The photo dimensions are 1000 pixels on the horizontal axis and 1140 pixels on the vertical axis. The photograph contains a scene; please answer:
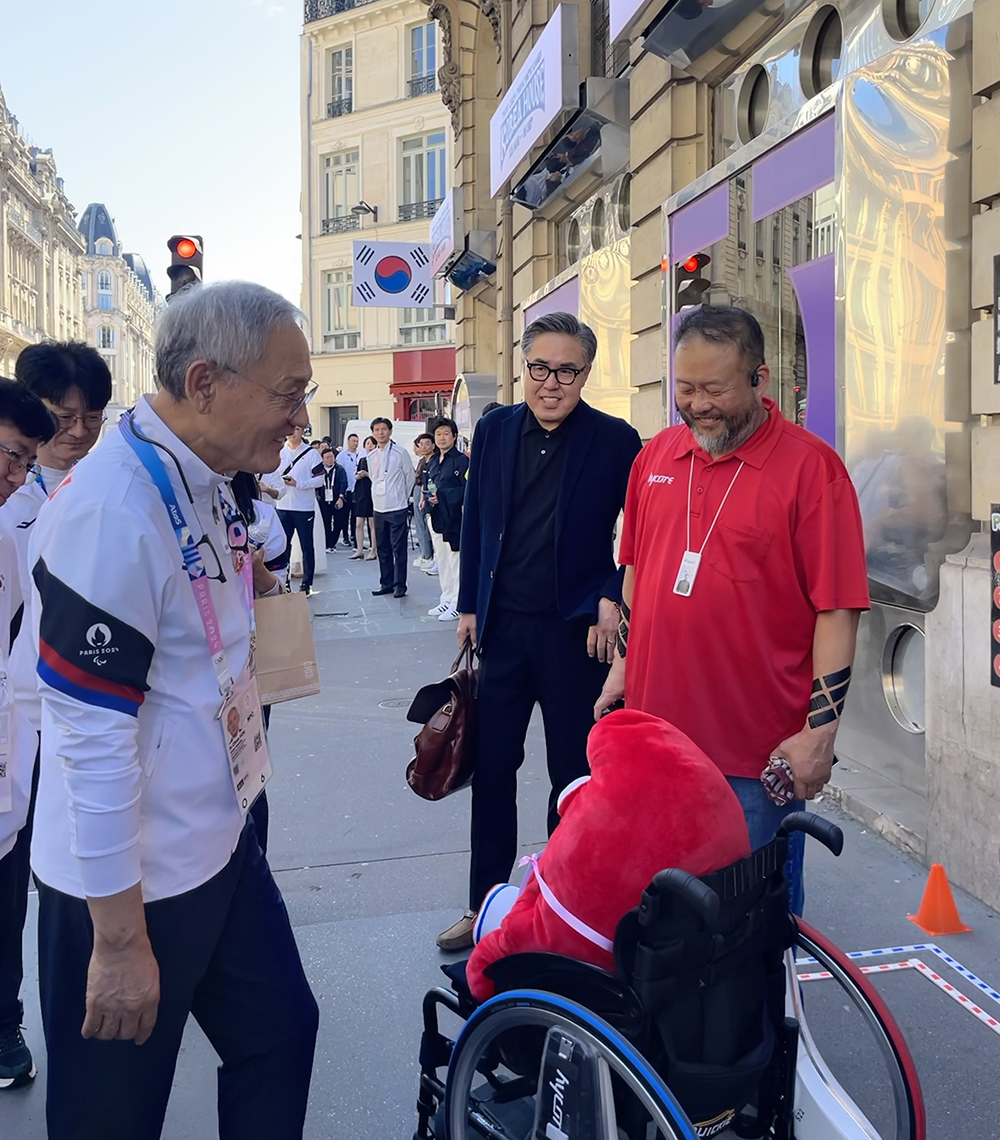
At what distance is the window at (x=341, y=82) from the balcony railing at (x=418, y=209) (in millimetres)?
4815

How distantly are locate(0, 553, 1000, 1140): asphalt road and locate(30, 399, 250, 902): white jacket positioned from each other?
1.34 m

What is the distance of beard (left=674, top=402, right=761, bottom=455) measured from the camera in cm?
259

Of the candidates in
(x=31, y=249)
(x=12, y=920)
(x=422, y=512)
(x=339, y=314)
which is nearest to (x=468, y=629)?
(x=12, y=920)

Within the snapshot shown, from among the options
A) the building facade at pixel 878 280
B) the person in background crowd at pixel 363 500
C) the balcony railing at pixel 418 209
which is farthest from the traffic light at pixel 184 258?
the balcony railing at pixel 418 209

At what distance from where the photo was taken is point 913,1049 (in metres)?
2.88

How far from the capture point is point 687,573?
2.64 metres

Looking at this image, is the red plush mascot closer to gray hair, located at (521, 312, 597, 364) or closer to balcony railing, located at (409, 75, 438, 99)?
gray hair, located at (521, 312, 597, 364)

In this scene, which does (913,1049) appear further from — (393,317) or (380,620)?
(393,317)

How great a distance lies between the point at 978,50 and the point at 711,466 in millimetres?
2461

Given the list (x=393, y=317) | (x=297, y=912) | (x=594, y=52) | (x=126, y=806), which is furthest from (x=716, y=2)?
→ (x=393, y=317)

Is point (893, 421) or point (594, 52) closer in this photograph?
point (893, 421)

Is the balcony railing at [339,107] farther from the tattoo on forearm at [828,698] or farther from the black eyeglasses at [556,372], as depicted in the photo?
the tattoo on forearm at [828,698]

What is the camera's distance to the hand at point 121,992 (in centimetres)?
158

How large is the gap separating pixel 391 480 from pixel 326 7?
106 feet
